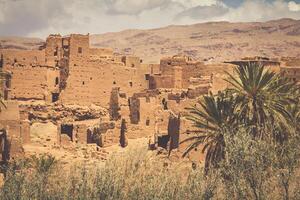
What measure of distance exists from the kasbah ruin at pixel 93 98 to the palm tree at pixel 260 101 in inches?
186

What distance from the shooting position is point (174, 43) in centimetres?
13700

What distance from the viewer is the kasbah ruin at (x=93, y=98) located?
28328mm

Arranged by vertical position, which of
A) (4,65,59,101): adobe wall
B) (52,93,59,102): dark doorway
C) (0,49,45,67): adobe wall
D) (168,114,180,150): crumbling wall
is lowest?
(168,114,180,150): crumbling wall

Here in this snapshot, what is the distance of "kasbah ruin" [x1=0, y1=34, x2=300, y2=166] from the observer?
28328mm

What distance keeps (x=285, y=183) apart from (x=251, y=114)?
194 inches

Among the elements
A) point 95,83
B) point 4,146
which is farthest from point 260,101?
point 95,83

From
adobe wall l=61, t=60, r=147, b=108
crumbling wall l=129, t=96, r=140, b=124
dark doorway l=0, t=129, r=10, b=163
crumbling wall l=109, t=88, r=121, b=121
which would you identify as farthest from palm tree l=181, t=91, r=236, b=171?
adobe wall l=61, t=60, r=147, b=108

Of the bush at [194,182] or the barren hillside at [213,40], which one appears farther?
the barren hillside at [213,40]

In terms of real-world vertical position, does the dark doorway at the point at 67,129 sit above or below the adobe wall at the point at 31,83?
below

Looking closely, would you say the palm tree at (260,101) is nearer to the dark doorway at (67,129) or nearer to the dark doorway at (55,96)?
the dark doorway at (67,129)

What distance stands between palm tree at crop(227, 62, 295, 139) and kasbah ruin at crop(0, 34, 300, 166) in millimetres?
4731

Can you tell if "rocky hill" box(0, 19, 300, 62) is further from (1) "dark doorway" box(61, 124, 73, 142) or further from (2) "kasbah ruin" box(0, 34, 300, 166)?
Result: (1) "dark doorway" box(61, 124, 73, 142)

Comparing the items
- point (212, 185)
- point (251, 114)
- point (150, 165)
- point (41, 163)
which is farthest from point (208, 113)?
point (41, 163)

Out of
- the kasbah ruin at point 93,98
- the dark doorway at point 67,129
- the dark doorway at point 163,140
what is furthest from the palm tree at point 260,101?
the dark doorway at point 67,129
